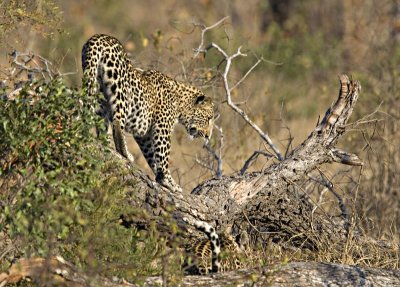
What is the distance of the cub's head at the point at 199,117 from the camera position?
1057cm

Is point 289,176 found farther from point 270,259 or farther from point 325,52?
point 325,52

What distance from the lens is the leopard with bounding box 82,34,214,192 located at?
29.2ft

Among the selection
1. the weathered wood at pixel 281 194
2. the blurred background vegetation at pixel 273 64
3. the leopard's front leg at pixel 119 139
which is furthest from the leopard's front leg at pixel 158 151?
the weathered wood at pixel 281 194

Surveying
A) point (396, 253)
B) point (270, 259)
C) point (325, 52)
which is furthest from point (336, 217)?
point (325, 52)

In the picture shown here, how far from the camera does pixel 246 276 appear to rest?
6.10 meters

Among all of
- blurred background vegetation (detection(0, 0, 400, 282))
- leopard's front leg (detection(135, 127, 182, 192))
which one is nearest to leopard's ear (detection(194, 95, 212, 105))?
blurred background vegetation (detection(0, 0, 400, 282))

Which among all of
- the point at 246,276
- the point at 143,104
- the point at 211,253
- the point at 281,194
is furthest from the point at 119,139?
the point at 246,276

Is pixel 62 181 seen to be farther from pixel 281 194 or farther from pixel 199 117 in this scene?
pixel 199 117

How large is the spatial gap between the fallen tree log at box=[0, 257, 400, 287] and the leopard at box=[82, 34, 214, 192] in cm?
204

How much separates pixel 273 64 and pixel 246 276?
9.15 metres

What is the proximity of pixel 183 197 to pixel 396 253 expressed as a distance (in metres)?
1.81

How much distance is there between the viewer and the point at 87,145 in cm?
661

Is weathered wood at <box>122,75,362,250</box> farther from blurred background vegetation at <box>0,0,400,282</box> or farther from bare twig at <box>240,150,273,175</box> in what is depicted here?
bare twig at <box>240,150,273,175</box>

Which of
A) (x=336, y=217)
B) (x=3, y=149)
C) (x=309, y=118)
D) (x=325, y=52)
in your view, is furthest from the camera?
(x=325, y=52)
